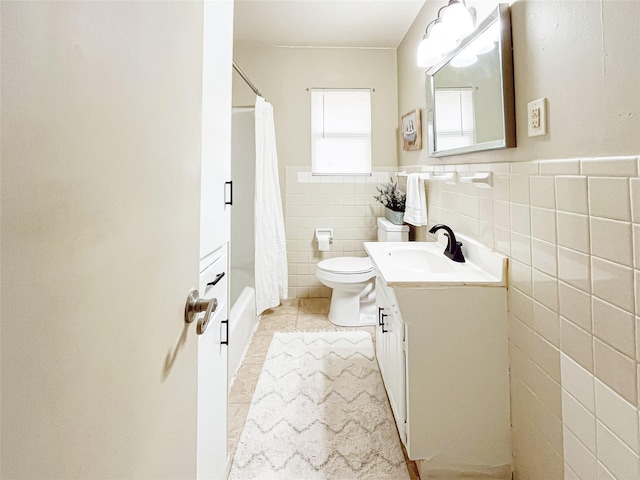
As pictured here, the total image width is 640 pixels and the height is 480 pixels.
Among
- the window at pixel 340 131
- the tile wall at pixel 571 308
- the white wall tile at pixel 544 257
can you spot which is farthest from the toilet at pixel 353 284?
the white wall tile at pixel 544 257

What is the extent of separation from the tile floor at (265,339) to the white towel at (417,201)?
0.92m

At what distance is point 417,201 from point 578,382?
155cm

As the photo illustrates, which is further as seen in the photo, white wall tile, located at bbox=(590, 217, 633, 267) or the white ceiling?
the white ceiling

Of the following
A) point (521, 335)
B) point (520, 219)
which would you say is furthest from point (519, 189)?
point (521, 335)

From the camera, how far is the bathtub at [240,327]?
193 centimetres

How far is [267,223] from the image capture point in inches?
105

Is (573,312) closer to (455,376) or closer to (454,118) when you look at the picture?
(455,376)

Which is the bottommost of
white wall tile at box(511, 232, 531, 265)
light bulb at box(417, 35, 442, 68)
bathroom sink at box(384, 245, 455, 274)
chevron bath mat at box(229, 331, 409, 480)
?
chevron bath mat at box(229, 331, 409, 480)

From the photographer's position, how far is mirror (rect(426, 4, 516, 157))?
1.29 metres

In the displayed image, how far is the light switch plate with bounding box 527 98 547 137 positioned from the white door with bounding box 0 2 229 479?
1097 millimetres

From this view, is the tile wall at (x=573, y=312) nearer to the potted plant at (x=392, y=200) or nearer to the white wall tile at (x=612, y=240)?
the white wall tile at (x=612, y=240)

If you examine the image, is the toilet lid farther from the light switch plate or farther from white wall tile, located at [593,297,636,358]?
white wall tile, located at [593,297,636,358]

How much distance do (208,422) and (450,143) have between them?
175 cm

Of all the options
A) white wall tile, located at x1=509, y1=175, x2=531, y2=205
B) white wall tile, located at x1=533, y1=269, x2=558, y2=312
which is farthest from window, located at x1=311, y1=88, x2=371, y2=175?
white wall tile, located at x1=533, y1=269, x2=558, y2=312
